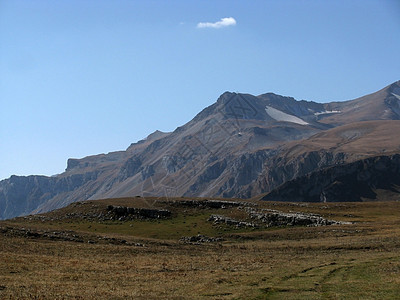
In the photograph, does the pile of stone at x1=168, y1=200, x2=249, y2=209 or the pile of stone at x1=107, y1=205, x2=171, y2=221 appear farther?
the pile of stone at x1=168, y1=200, x2=249, y2=209

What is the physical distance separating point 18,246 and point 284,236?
116 ft

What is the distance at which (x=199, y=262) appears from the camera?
42094 millimetres

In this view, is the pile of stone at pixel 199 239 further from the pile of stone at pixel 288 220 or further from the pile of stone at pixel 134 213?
the pile of stone at pixel 134 213

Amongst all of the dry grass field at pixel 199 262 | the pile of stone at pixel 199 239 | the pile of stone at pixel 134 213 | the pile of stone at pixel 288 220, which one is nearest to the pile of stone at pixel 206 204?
the pile of stone at pixel 134 213

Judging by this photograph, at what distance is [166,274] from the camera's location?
113 ft

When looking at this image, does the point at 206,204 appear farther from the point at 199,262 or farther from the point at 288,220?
the point at 199,262

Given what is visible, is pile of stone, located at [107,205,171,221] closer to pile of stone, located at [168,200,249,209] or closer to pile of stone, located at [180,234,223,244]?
Answer: pile of stone, located at [168,200,249,209]

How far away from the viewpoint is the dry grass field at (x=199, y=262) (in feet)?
89.9

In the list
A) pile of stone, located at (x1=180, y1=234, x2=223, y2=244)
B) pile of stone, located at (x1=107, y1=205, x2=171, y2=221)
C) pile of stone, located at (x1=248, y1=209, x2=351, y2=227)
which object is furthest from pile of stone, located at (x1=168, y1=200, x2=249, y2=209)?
pile of stone, located at (x1=180, y1=234, x2=223, y2=244)

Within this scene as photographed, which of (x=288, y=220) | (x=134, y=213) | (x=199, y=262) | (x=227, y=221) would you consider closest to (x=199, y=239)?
(x=227, y=221)

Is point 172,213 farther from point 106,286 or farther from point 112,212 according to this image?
point 106,286

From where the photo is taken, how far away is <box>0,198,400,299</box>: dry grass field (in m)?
27.4

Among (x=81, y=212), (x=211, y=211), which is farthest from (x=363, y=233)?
(x=81, y=212)

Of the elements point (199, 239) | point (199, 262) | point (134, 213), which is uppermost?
point (134, 213)
